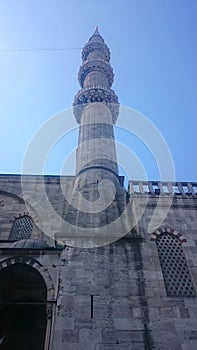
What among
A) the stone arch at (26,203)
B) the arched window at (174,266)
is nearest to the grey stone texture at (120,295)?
the arched window at (174,266)

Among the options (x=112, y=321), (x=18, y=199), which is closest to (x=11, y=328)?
(x=112, y=321)

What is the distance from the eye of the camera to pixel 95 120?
13820mm

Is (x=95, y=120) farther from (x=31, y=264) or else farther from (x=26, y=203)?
(x=31, y=264)

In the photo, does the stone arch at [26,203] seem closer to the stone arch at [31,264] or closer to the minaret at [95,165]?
the minaret at [95,165]

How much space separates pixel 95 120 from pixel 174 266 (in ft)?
27.6

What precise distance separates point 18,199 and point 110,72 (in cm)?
1196

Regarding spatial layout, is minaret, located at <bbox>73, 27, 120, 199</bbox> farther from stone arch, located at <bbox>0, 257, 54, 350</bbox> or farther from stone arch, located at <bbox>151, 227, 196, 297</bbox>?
stone arch, located at <bbox>0, 257, 54, 350</bbox>

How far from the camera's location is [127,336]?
18.7 feet

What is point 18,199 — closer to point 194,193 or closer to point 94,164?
point 94,164

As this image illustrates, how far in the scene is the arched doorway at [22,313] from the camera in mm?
7461

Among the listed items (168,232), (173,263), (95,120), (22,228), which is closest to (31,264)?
(22,228)

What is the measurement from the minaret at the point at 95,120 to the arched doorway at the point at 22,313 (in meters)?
3.22

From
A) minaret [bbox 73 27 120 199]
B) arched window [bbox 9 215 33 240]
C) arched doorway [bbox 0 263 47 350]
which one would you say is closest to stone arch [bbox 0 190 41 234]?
arched window [bbox 9 215 33 240]

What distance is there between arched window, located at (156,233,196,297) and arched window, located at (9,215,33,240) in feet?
13.6
